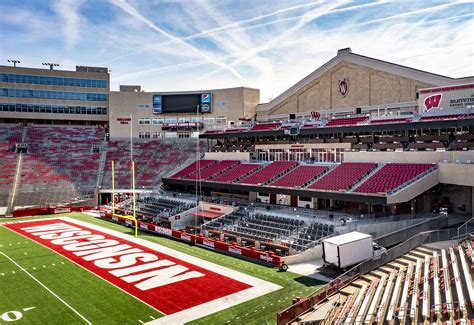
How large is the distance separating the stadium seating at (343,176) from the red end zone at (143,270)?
1381cm

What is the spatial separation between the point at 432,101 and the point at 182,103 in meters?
38.2

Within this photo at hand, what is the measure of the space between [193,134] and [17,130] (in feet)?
97.0

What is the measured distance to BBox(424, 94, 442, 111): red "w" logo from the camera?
32.6 meters

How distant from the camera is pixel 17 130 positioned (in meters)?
62.7

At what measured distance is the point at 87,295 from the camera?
19.0 m

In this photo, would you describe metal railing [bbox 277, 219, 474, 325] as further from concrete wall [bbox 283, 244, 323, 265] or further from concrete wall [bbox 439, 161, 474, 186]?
concrete wall [bbox 283, 244, 323, 265]

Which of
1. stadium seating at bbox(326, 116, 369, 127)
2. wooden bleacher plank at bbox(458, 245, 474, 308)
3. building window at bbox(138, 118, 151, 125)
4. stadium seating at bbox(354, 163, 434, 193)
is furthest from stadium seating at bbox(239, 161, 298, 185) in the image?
building window at bbox(138, 118, 151, 125)

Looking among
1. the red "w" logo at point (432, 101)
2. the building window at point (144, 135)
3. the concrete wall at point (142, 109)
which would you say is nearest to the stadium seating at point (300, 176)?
the red "w" logo at point (432, 101)

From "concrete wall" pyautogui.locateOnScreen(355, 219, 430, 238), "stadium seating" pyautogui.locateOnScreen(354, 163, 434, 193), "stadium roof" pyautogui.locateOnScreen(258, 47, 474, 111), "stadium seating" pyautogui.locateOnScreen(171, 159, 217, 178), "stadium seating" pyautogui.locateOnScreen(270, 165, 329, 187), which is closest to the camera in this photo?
"concrete wall" pyautogui.locateOnScreen(355, 219, 430, 238)

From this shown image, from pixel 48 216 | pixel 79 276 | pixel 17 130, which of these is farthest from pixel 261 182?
pixel 17 130

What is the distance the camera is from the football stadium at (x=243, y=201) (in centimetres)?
1730

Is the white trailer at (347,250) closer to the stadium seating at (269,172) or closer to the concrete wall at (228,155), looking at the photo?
the stadium seating at (269,172)

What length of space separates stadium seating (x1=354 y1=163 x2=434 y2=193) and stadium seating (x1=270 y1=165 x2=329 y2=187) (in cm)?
580

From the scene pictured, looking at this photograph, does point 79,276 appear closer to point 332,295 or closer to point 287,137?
point 332,295
